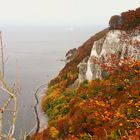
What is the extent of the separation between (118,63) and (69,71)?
23.4m

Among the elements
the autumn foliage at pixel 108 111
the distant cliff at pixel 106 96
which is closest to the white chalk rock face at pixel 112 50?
the distant cliff at pixel 106 96

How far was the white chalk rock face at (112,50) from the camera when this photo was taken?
43938mm

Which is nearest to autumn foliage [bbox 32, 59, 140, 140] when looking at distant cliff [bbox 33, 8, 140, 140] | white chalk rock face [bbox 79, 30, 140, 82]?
distant cliff [bbox 33, 8, 140, 140]

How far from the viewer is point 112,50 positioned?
48.0 metres

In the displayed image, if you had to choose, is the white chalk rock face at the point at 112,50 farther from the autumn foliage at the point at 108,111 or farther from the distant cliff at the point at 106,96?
the autumn foliage at the point at 108,111

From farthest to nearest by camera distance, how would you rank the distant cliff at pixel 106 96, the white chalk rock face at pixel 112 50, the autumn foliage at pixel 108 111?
the white chalk rock face at pixel 112 50
the distant cliff at pixel 106 96
the autumn foliage at pixel 108 111

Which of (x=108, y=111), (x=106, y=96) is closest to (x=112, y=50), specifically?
(x=106, y=96)

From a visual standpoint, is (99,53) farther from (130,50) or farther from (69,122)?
(69,122)

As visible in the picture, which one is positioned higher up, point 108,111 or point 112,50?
point 112,50

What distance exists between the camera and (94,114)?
3189 centimetres

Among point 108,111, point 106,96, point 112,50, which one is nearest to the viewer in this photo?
point 108,111

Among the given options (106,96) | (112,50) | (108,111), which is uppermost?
(112,50)

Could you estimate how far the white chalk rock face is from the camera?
144ft

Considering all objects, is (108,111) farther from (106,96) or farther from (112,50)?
(112,50)
